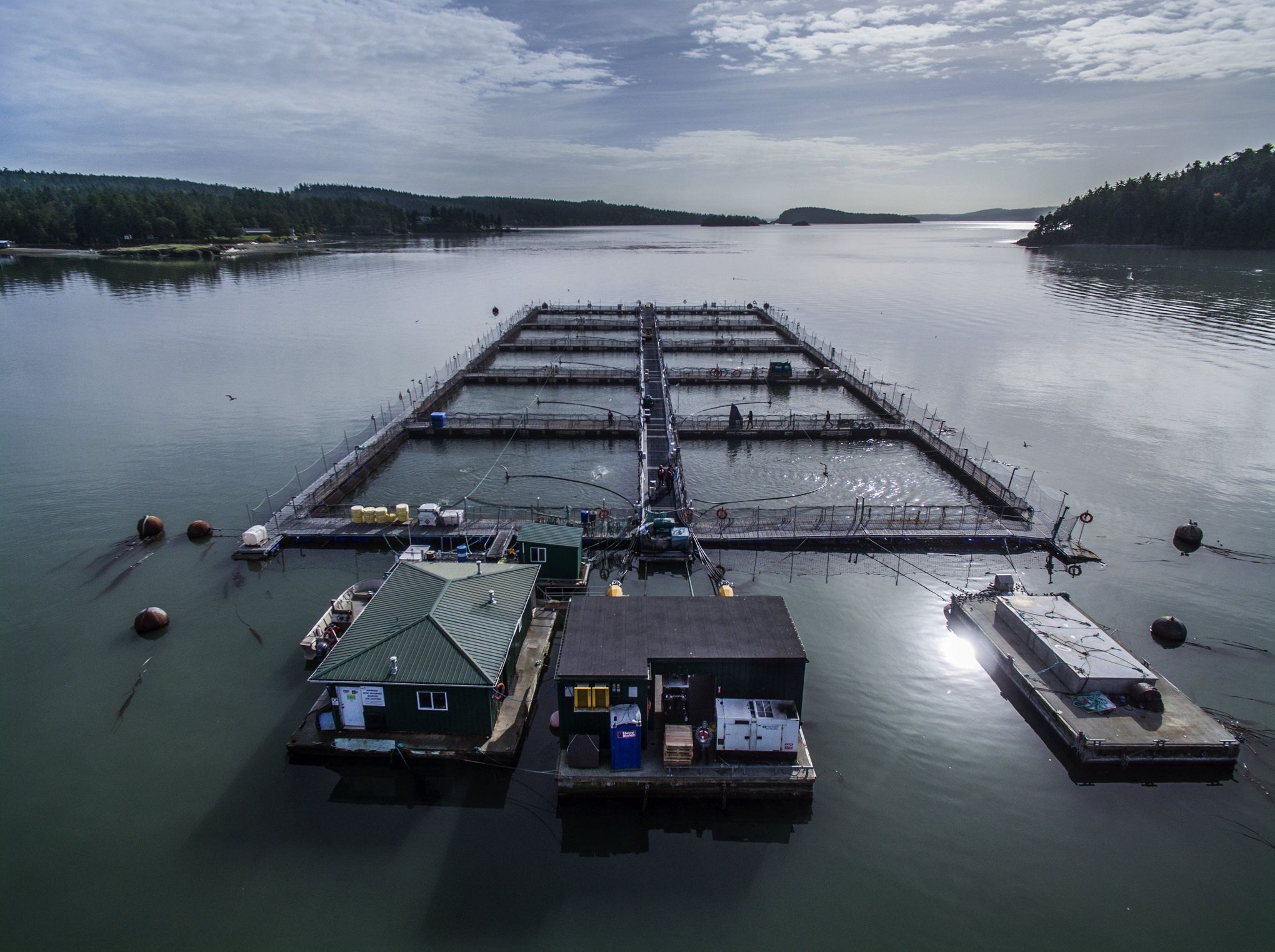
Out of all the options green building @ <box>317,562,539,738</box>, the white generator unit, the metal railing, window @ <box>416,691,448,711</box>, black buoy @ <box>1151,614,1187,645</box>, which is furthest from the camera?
the metal railing

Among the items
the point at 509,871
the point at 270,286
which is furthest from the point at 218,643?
the point at 270,286

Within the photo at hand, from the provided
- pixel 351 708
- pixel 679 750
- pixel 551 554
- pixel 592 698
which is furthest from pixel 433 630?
pixel 679 750

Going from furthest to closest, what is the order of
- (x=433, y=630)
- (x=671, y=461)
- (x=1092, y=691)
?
(x=671, y=461) → (x=1092, y=691) → (x=433, y=630)

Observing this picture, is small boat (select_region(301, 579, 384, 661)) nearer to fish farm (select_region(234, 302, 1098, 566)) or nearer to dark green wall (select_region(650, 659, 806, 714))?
fish farm (select_region(234, 302, 1098, 566))

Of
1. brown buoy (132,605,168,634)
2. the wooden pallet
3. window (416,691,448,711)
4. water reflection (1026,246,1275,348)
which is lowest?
brown buoy (132,605,168,634)

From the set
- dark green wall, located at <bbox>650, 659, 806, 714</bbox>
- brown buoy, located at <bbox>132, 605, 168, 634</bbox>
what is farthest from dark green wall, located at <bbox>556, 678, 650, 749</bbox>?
brown buoy, located at <bbox>132, 605, 168, 634</bbox>

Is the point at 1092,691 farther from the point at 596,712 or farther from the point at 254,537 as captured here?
the point at 254,537

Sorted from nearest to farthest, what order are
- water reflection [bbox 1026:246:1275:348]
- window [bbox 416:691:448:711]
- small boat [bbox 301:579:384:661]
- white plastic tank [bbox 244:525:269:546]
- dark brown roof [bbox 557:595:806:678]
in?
dark brown roof [bbox 557:595:806:678] → window [bbox 416:691:448:711] → small boat [bbox 301:579:384:661] → white plastic tank [bbox 244:525:269:546] → water reflection [bbox 1026:246:1275:348]
